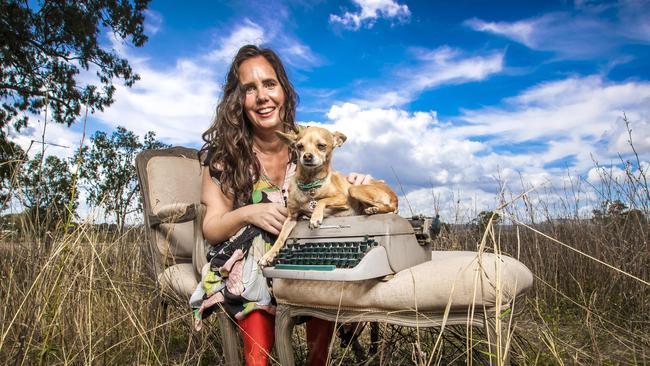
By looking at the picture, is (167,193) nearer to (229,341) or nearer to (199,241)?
(199,241)

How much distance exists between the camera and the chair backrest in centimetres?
339

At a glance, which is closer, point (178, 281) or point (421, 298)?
point (421, 298)

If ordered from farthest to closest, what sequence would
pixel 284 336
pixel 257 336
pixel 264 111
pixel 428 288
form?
1. pixel 264 111
2. pixel 257 336
3. pixel 284 336
4. pixel 428 288

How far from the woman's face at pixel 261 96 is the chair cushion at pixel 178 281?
1.08m

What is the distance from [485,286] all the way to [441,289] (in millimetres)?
160

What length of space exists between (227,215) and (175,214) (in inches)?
23.8

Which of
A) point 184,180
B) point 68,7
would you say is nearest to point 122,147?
point 68,7

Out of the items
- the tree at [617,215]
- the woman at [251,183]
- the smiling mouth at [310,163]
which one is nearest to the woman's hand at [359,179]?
the woman at [251,183]

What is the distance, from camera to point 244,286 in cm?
242

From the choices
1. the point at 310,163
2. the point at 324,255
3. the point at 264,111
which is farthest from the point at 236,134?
the point at 324,255

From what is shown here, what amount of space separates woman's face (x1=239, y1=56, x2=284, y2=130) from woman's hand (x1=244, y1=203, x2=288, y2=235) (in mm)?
684

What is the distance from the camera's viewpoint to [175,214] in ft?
9.91

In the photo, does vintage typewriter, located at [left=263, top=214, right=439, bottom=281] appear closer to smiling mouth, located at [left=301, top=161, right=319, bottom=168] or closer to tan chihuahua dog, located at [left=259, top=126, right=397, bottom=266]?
tan chihuahua dog, located at [left=259, top=126, right=397, bottom=266]

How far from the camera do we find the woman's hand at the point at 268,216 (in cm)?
245
